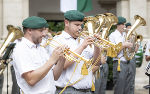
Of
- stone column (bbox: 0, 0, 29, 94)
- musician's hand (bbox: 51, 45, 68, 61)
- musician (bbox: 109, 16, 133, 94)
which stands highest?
stone column (bbox: 0, 0, 29, 94)

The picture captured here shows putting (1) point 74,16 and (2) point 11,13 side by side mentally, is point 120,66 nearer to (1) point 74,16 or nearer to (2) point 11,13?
(2) point 11,13

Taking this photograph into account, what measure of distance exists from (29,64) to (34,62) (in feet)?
0.27

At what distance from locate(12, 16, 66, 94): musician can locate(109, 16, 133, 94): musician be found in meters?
4.83

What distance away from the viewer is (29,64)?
3.58m

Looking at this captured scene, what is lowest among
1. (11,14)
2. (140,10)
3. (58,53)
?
(58,53)

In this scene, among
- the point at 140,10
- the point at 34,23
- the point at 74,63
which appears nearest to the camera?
the point at 34,23

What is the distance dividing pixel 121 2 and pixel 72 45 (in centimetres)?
698

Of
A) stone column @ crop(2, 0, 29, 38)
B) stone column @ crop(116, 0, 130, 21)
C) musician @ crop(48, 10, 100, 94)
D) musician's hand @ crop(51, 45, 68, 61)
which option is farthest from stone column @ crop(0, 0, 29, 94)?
musician's hand @ crop(51, 45, 68, 61)

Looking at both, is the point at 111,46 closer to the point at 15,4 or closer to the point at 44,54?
the point at 44,54

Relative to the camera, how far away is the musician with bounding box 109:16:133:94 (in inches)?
334

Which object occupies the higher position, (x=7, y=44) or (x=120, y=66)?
(x=7, y=44)

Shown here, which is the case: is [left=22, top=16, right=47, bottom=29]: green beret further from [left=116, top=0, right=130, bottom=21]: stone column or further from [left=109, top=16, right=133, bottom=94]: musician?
[left=116, top=0, right=130, bottom=21]: stone column

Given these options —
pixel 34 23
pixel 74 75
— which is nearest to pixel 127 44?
pixel 74 75

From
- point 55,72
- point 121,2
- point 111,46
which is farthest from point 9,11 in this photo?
point 55,72
